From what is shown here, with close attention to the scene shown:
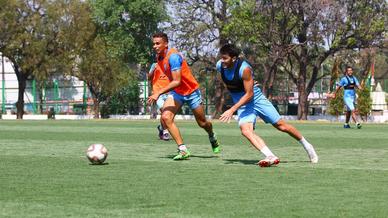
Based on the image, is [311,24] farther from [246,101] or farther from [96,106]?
[246,101]

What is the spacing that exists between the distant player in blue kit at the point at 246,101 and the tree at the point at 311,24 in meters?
36.5

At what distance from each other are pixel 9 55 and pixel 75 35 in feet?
17.4

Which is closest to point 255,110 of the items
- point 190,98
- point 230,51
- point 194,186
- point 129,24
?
point 230,51

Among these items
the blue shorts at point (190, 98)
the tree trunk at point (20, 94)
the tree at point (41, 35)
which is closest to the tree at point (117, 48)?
the tree at point (41, 35)

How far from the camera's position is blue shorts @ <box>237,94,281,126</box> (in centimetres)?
1179

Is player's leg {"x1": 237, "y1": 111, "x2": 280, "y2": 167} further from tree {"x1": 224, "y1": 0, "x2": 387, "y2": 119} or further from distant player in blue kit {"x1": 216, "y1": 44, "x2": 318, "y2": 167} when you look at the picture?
tree {"x1": 224, "y1": 0, "x2": 387, "y2": 119}

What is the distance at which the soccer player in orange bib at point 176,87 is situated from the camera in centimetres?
1296

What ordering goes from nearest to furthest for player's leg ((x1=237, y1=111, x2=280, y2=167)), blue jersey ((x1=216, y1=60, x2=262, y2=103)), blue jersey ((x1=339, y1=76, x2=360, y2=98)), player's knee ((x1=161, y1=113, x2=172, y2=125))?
blue jersey ((x1=216, y1=60, x2=262, y2=103)) < player's leg ((x1=237, y1=111, x2=280, y2=167)) < player's knee ((x1=161, y1=113, x2=172, y2=125)) < blue jersey ((x1=339, y1=76, x2=360, y2=98))

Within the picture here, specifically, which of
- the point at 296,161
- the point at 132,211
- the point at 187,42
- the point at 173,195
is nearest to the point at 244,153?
the point at 296,161

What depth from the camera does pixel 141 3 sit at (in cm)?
6144

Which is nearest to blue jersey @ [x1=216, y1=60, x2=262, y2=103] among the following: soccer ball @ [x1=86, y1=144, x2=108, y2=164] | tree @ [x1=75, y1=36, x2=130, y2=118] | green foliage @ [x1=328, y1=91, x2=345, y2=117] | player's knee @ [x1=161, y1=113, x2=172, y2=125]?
player's knee @ [x1=161, y1=113, x2=172, y2=125]

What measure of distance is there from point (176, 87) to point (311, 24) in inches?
1474

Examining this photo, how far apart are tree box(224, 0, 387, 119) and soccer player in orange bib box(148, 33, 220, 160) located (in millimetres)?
35030

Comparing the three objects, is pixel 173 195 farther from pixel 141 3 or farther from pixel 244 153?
pixel 141 3
